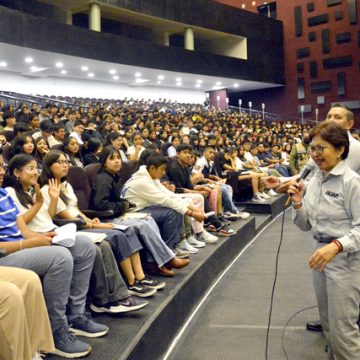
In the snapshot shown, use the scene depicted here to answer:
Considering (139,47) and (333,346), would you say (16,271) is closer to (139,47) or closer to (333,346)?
(333,346)

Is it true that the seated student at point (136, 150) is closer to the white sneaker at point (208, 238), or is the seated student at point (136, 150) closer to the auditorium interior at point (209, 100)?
the auditorium interior at point (209, 100)

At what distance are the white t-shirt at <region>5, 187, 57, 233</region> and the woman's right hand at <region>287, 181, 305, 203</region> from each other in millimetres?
969

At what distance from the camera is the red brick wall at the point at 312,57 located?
13.2 m

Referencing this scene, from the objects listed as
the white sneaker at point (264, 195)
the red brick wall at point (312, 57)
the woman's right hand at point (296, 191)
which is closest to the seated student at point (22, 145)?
the woman's right hand at point (296, 191)

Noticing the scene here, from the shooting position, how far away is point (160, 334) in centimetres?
167


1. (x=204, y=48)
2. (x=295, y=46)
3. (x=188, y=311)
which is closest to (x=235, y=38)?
(x=204, y=48)

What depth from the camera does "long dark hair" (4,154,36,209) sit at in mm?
1690

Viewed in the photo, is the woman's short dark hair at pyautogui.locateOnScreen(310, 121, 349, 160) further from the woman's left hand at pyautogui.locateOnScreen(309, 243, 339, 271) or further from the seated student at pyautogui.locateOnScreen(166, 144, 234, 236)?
the seated student at pyautogui.locateOnScreen(166, 144, 234, 236)

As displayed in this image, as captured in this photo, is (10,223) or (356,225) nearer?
(356,225)

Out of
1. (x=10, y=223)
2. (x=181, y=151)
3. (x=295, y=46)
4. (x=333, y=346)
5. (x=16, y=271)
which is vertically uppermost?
(x=295, y=46)

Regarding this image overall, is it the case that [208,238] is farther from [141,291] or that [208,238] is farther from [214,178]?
Result: [214,178]

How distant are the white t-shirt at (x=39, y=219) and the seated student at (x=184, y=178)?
1.46 meters

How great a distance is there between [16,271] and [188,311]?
104 cm

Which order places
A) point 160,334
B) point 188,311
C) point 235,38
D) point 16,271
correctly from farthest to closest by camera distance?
point 235,38 < point 188,311 < point 160,334 < point 16,271
